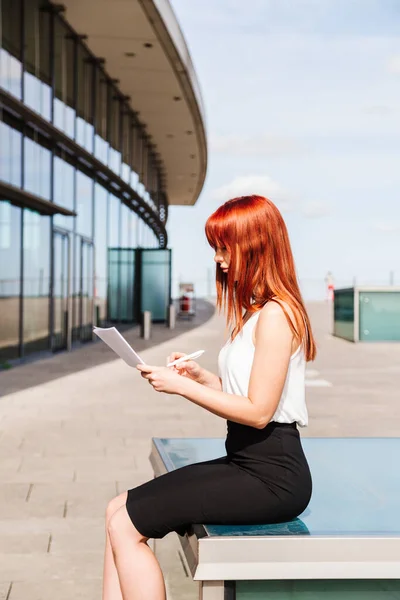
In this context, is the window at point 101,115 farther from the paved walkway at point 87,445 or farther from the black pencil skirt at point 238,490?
the black pencil skirt at point 238,490

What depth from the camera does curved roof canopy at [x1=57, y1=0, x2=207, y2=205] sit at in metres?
16.7

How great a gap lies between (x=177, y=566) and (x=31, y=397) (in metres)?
6.58

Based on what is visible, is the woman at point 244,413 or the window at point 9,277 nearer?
the woman at point 244,413

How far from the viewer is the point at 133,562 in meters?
2.78

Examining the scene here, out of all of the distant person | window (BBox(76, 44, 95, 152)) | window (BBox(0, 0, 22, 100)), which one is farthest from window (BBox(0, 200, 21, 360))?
the distant person

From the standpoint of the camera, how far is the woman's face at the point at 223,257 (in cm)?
295

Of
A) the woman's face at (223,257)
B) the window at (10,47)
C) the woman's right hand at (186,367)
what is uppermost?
the window at (10,47)

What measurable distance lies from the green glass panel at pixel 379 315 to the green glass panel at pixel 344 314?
1.04 ft

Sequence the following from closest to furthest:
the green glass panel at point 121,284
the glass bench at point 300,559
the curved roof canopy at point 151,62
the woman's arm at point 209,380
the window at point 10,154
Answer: the glass bench at point 300,559
the woman's arm at point 209,380
the window at point 10,154
the curved roof canopy at point 151,62
the green glass panel at point 121,284

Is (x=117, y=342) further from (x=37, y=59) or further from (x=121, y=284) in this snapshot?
(x=121, y=284)

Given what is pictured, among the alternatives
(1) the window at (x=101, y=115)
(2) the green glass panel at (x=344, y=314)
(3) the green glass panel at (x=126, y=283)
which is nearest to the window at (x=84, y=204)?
(1) the window at (x=101, y=115)

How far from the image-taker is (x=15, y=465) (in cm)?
663

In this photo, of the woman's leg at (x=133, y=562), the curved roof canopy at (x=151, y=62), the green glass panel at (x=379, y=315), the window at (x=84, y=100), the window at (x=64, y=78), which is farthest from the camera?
the green glass panel at (x=379, y=315)

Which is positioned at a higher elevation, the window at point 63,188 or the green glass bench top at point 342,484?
the window at point 63,188
